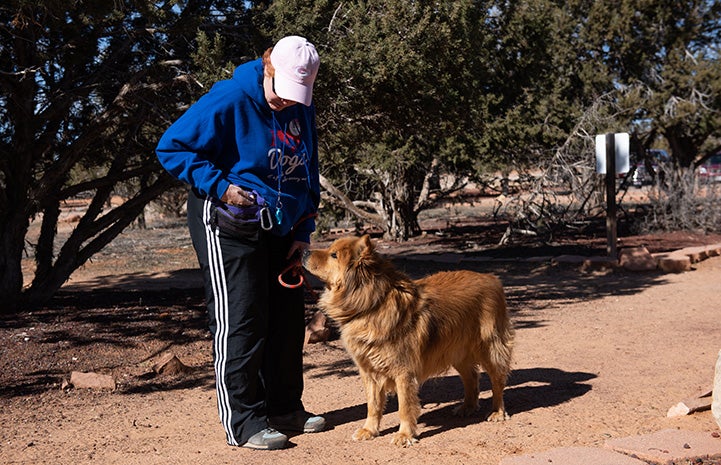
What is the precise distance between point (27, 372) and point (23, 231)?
2988mm

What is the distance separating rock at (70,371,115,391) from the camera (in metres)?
6.64

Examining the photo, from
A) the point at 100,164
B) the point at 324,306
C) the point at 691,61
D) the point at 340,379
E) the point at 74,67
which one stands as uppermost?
the point at 691,61

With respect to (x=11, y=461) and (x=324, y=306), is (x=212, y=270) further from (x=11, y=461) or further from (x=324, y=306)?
(x=11, y=461)

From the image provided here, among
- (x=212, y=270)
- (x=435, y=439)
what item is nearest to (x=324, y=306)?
(x=212, y=270)

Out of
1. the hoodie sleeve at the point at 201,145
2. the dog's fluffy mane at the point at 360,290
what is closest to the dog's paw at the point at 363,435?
the dog's fluffy mane at the point at 360,290

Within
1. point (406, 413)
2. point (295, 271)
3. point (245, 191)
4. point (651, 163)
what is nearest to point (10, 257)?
point (295, 271)

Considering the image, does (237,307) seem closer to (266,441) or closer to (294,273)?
(294,273)

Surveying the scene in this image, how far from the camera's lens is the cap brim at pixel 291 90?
15.1ft

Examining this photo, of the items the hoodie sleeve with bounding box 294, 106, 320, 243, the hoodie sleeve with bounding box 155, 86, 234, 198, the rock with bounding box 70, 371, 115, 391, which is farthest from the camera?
the rock with bounding box 70, 371, 115, 391

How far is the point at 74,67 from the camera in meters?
9.62

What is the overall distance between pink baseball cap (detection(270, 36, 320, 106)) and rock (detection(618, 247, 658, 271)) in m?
10.2

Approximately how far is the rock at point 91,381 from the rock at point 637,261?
9.52 metres

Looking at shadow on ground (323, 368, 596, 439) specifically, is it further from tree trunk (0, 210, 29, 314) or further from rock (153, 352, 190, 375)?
tree trunk (0, 210, 29, 314)

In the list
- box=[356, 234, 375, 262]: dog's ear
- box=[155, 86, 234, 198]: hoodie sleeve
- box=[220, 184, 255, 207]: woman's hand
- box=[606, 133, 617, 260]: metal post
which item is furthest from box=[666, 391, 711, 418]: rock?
box=[606, 133, 617, 260]: metal post
